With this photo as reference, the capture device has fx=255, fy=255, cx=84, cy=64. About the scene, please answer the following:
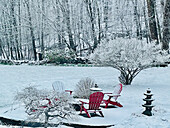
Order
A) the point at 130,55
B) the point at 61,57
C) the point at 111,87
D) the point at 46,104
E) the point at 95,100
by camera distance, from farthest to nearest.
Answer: the point at 61,57 → the point at 111,87 → the point at 130,55 → the point at 95,100 → the point at 46,104

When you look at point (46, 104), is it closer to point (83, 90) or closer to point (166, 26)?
point (83, 90)

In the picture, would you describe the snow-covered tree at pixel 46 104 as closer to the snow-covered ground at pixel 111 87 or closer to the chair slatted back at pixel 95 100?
the snow-covered ground at pixel 111 87

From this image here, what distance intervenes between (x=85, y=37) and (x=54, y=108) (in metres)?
14.9

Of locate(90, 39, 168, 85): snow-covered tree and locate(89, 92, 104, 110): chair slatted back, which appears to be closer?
locate(89, 92, 104, 110): chair slatted back

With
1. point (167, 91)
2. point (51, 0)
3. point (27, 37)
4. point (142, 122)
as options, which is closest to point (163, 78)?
point (167, 91)

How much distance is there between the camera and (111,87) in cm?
1284

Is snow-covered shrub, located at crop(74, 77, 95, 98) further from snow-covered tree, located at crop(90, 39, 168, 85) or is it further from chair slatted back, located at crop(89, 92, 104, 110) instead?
snow-covered tree, located at crop(90, 39, 168, 85)

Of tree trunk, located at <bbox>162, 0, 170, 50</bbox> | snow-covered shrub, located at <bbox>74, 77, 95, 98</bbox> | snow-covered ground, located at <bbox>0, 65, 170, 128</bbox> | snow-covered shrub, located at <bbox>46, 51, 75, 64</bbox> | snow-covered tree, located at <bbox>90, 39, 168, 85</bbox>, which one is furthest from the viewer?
snow-covered shrub, located at <bbox>46, 51, 75, 64</bbox>

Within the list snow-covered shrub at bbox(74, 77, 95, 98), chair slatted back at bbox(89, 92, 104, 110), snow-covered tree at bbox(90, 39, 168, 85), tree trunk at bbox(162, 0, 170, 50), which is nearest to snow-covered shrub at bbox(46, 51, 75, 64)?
tree trunk at bbox(162, 0, 170, 50)

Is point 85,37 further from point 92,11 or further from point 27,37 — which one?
point 27,37

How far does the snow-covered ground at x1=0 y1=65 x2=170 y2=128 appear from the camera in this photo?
24.2 feet

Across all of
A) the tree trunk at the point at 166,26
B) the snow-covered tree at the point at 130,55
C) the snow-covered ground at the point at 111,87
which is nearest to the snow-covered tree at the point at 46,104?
the snow-covered ground at the point at 111,87

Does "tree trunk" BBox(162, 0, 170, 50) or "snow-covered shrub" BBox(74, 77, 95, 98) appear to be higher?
"tree trunk" BBox(162, 0, 170, 50)

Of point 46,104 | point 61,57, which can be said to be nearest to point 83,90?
point 46,104
